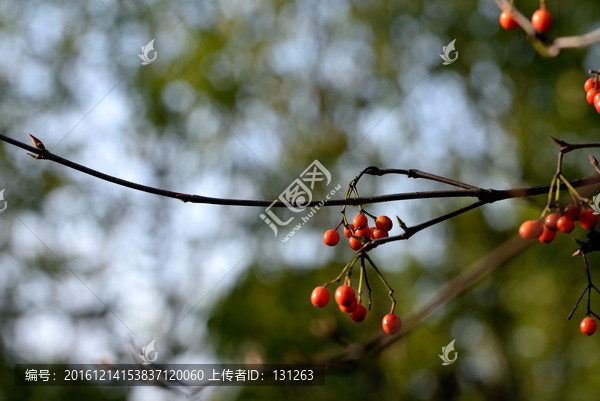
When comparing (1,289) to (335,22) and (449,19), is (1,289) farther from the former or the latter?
(449,19)

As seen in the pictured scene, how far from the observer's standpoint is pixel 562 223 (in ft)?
2.63

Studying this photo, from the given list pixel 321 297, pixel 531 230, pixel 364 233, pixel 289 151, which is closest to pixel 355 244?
pixel 364 233

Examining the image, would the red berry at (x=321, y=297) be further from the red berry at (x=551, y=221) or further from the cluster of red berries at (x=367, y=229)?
the red berry at (x=551, y=221)

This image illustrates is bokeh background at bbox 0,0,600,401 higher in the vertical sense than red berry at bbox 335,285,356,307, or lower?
higher

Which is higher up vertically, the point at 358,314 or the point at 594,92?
the point at 594,92

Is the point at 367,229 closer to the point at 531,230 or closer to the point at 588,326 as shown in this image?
the point at 531,230

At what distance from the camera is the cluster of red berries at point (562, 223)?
0.79 metres

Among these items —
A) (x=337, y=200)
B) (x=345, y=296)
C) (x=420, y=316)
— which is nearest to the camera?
(x=337, y=200)

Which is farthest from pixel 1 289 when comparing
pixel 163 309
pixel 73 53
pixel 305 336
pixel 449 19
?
pixel 449 19

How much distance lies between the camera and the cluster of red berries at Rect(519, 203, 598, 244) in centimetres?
79

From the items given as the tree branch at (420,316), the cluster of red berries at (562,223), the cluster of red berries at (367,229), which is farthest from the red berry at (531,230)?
the tree branch at (420,316)

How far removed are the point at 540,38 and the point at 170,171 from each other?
6.29m

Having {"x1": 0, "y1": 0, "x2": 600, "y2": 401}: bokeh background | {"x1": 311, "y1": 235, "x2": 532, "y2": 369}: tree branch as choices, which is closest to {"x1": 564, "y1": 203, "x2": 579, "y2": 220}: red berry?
{"x1": 311, "y1": 235, "x2": 532, "y2": 369}: tree branch

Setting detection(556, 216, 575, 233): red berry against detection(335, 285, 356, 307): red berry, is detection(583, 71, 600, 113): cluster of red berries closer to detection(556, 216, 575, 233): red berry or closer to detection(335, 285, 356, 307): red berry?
detection(556, 216, 575, 233): red berry
